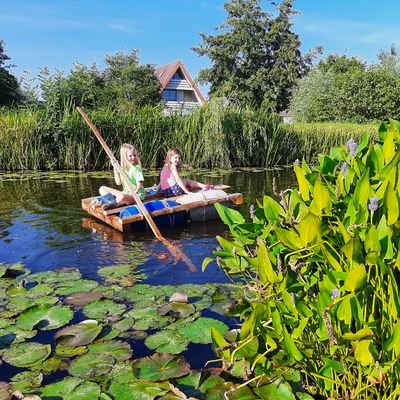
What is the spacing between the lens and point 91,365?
2824mm

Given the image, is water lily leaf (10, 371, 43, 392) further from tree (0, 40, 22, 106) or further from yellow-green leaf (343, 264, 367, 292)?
tree (0, 40, 22, 106)

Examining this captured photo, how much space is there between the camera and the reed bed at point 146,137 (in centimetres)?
1384

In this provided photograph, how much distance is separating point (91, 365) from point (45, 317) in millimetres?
887

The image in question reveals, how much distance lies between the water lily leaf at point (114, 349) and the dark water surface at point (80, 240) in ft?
5.13

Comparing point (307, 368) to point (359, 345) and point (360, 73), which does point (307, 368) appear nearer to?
point (359, 345)

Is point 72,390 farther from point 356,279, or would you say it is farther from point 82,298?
point 356,279

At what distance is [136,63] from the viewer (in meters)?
40.6

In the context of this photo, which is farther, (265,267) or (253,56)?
(253,56)

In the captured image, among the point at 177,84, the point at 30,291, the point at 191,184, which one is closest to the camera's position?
the point at 30,291

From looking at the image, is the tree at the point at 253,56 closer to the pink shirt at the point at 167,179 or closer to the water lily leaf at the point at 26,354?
the pink shirt at the point at 167,179

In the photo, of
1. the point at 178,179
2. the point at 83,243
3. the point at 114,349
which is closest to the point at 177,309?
the point at 114,349

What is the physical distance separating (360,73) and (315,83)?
17.1 ft

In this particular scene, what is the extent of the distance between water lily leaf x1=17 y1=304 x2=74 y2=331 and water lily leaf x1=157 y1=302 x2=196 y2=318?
0.70 meters

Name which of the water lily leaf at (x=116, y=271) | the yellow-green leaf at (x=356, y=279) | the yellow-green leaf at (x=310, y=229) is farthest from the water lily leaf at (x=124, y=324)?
the yellow-green leaf at (x=356, y=279)
